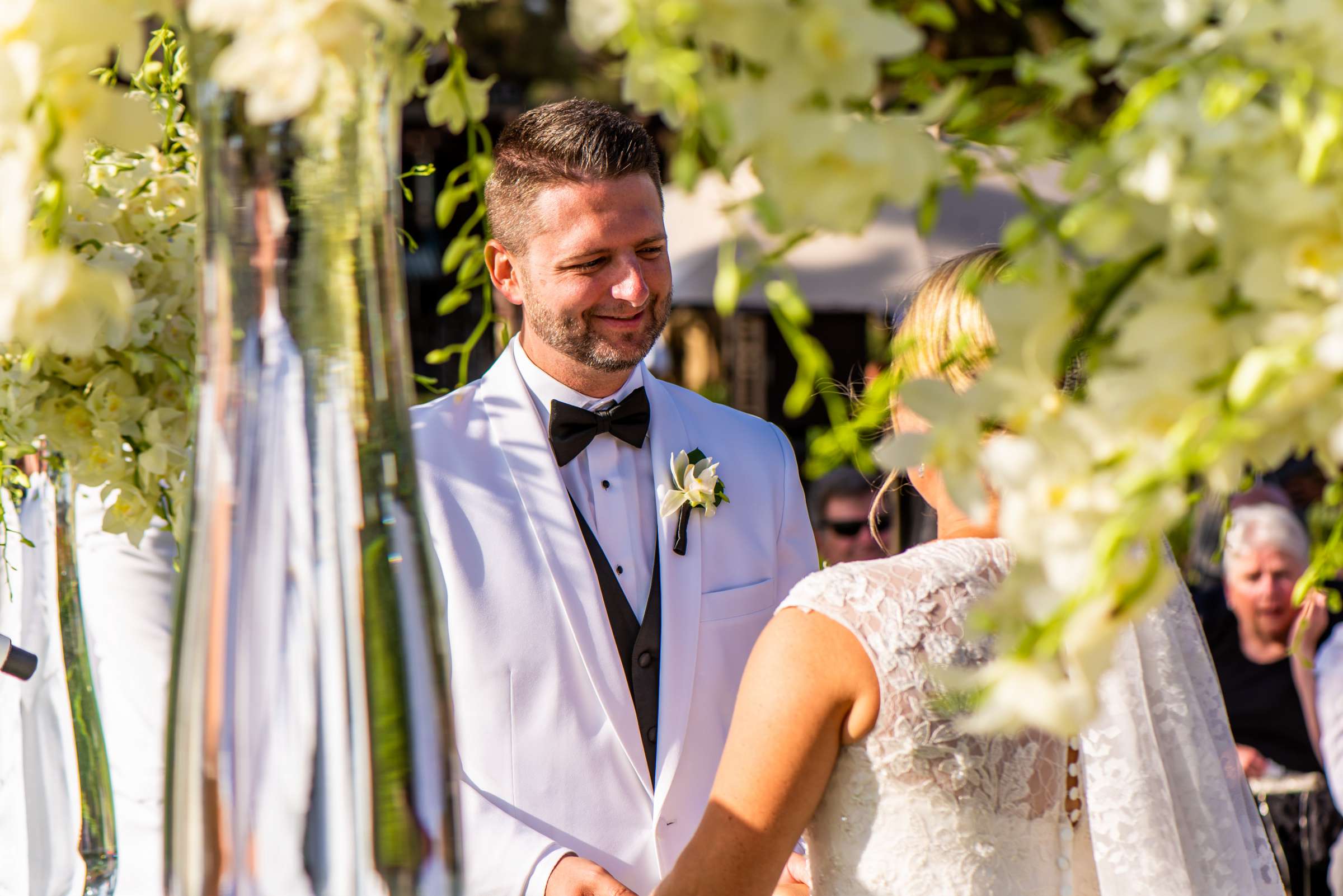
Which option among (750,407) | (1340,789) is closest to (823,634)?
(1340,789)

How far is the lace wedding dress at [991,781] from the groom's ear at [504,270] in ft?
3.93

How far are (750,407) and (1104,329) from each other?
29.7ft

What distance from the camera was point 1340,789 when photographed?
370cm

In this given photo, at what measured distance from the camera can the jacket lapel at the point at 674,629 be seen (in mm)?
2141

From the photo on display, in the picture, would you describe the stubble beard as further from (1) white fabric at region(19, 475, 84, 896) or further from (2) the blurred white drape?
(1) white fabric at region(19, 475, 84, 896)

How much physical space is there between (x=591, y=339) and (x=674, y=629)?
58cm

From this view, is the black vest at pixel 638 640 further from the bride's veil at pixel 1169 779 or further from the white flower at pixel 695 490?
the bride's veil at pixel 1169 779

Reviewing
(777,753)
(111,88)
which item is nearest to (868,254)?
(777,753)

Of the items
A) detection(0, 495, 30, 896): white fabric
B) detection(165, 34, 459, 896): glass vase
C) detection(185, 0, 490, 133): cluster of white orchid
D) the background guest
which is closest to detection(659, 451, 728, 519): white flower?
detection(0, 495, 30, 896): white fabric

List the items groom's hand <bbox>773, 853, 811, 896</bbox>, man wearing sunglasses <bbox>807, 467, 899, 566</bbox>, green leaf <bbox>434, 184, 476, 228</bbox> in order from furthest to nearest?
man wearing sunglasses <bbox>807, 467, 899, 566</bbox> → groom's hand <bbox>773, 853, 811, 896</bbox> → green leaf <bbox>434, 184, 476, 228</bbox>

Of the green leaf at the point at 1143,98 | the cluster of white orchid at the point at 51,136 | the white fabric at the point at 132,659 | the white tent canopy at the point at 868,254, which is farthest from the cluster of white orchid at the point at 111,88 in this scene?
the white tent canopy at the point at 868,254

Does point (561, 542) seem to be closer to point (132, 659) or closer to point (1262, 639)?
point (132, 659)

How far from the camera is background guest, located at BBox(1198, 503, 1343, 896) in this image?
13.6 ft

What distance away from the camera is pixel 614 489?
2.39 metres
